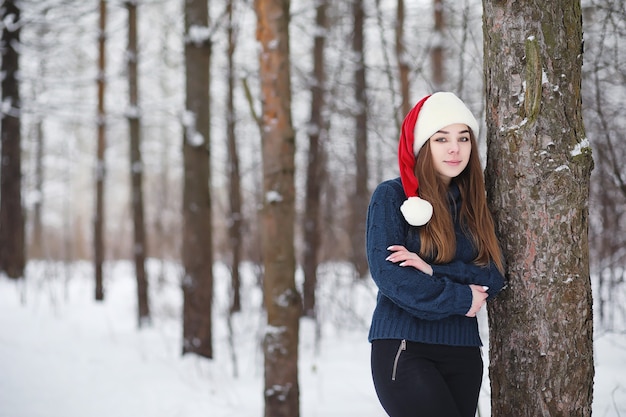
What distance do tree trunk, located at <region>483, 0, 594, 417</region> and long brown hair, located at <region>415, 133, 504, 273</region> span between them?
14 cm

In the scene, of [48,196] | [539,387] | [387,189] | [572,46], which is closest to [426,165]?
[387,189]

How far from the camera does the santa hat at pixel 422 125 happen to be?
2.56 m

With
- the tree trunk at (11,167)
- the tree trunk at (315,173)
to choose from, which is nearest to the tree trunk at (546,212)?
the tree trunk at (315,173)

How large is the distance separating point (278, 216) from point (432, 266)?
1991 millimetres

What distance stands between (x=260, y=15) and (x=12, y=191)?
8.53 meters

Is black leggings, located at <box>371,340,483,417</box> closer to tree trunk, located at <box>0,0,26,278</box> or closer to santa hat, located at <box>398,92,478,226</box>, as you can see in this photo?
santa hat, located at <box>398,92,478,226</box>

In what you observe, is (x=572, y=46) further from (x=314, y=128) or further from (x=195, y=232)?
(x=314, y=128)

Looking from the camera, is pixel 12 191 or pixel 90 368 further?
pixel 12 191

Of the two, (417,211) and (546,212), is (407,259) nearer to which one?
(417,211)

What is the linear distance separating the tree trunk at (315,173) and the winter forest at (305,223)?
0.10 ft

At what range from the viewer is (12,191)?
11.1 metres

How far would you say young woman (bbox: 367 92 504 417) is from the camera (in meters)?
2.35

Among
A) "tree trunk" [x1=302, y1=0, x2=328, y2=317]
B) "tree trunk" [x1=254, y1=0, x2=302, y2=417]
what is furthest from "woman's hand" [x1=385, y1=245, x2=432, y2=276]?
"tree trunk" [x1=302, y1=0, x2=328, y2=317]

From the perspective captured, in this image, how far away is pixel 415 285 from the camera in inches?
91.7
